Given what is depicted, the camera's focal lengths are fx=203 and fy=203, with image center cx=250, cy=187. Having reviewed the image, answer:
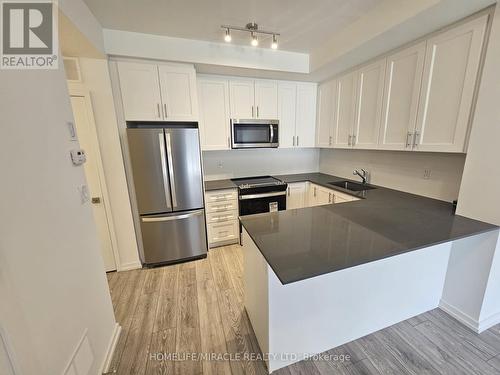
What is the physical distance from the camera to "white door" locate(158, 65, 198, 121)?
2355 mm

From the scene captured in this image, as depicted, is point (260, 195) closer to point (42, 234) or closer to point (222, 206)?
point (222, 206)

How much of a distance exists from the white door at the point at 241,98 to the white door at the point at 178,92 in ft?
1.99

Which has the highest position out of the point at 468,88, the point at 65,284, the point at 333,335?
the point at 468,88

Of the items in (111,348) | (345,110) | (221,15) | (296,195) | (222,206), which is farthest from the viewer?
(296,195)

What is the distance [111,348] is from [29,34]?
2139 mm

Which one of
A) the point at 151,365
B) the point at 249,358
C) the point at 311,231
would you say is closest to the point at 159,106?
the point at 311,231

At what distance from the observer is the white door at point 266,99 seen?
9.84 ft

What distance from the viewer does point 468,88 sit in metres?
1.53

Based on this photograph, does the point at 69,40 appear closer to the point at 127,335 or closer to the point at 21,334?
the point at 21,334

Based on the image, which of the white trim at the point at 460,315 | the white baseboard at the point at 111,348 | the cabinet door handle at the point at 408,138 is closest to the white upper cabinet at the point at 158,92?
the white baseboard at the point at 111,348

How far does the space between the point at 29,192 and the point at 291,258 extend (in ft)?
4.15

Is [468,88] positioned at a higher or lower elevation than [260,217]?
higher

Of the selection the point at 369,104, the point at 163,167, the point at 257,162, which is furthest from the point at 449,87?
the point at 163,167

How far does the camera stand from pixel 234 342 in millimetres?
1596
